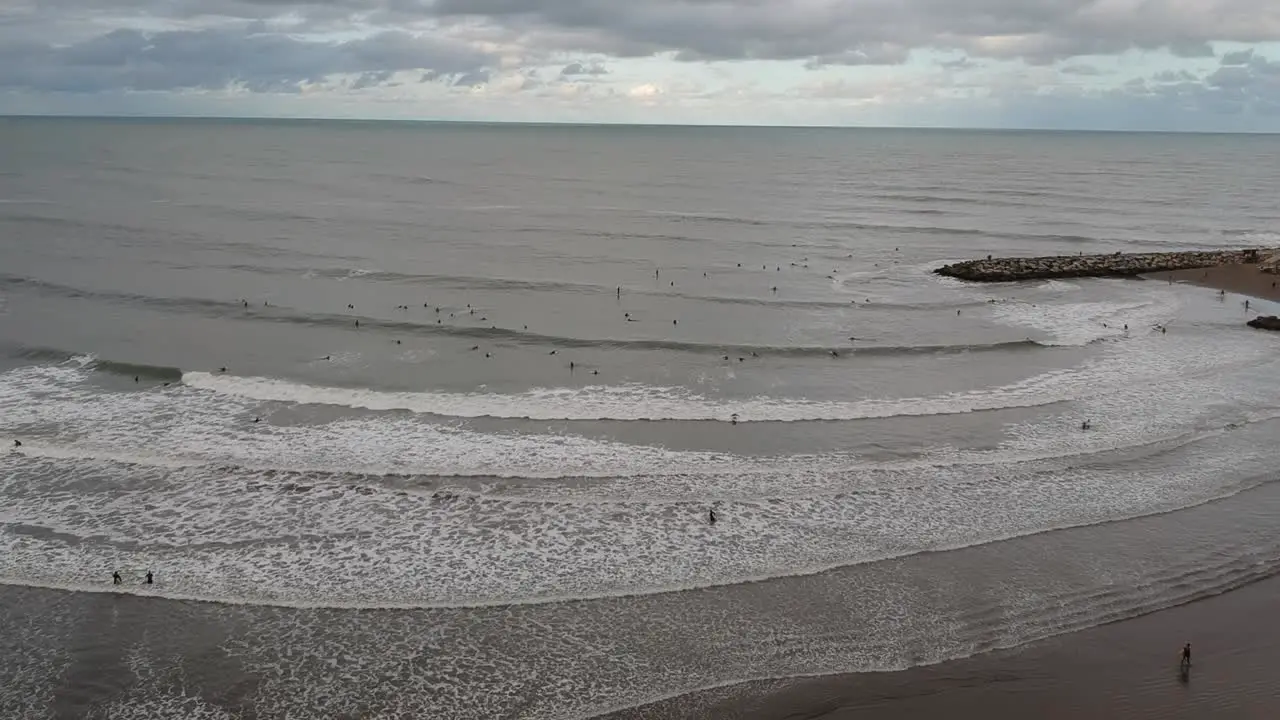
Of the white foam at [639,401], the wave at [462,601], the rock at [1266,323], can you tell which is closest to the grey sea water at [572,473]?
the wave at [462,601]

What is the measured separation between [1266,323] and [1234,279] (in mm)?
14399

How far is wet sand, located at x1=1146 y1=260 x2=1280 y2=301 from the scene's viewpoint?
60306 mm

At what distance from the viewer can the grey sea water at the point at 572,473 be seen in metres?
21.6

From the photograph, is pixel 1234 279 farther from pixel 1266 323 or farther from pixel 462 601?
pixel 462 601

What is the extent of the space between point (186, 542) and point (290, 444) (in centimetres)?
745

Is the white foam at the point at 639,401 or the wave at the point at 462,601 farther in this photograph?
the white foam at the point at 639,401

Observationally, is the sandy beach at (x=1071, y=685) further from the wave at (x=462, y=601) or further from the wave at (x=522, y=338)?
the wave at (x=522, y=338)

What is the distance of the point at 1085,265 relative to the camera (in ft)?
225

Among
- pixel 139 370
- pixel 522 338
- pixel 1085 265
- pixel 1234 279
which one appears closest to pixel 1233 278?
pixel 1234 279

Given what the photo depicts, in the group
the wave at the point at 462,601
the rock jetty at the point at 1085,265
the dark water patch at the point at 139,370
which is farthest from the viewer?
the rock jetty at the point at 1085,265

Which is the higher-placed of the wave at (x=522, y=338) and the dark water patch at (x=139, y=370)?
the wave at (x=522, y=338)

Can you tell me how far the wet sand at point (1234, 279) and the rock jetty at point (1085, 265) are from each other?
4.46 feet

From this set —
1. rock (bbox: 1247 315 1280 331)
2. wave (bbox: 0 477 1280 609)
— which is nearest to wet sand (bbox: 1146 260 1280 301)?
rock (bbox: 1247 315 1280 331)

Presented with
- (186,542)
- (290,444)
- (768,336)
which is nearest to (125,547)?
(186,542)
